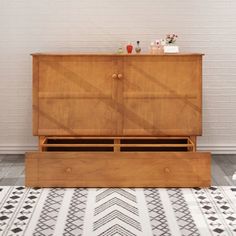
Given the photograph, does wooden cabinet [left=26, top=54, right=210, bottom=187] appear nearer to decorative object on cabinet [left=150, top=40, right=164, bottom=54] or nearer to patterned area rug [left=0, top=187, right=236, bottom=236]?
decorative object on cabinet [left=150, top=40, right=164, bottom=54]

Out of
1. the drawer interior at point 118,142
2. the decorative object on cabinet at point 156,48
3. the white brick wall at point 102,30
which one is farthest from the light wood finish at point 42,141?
the decorative object on cabinet at point 156,48

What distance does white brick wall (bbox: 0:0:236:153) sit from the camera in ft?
14.9

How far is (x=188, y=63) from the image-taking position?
12.5 ft

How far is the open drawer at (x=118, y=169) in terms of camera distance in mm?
3490

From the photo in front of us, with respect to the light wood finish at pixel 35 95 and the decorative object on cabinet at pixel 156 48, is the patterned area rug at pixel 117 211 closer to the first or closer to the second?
the light wood finish at pixel 35 95

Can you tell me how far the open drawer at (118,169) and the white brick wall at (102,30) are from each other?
1264 mm

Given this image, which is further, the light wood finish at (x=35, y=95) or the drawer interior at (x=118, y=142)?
the drawer interior at (x=118, y=142)

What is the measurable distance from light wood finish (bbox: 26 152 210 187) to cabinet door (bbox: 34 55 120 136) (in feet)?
1.30

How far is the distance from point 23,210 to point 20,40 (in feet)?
6.57

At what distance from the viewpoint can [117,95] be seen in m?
3.84

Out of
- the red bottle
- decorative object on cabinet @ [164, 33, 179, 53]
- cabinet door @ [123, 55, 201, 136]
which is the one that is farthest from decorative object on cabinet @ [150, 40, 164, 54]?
cabinet door @ [123, 55, 201, 136]

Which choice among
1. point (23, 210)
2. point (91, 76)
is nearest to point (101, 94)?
point (91, 76)

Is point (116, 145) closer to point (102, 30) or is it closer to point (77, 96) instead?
point (77, 96)

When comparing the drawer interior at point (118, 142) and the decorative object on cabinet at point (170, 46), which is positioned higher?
the decorative object on cabinet at point (170, 46)
